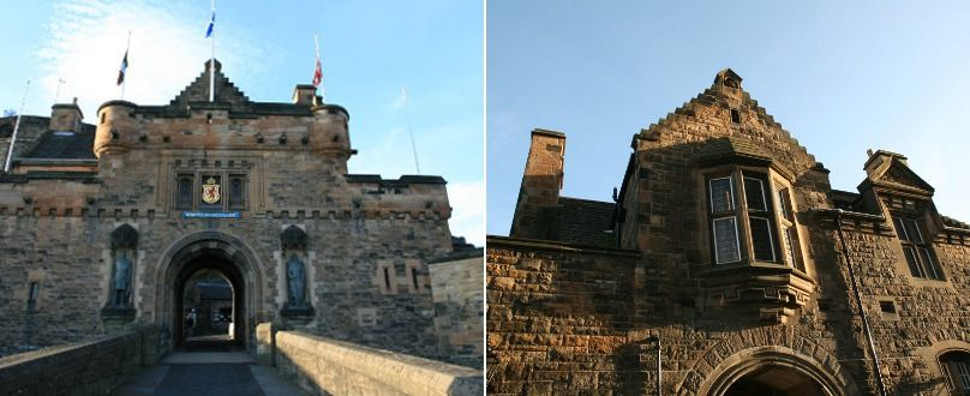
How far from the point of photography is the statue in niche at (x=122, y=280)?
71.2 ft

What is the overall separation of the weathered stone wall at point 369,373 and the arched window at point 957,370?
952 cm

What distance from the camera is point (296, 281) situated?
76.5 ft

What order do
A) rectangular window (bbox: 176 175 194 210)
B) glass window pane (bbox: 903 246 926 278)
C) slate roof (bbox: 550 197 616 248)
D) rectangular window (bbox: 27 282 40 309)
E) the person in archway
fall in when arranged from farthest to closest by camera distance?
1. the person in archway
2. rectangular window (bbox: 176 175 194 210)
3. rectangular window (bbox: 27 282 40 309)
4. slate roof (bbox: 550 197 616 248)
5. glass window pane (bbox: 903 246 926 278)

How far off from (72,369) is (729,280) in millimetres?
9384

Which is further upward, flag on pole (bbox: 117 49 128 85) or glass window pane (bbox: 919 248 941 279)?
flag on pole (bbox: 117 49 128 85)

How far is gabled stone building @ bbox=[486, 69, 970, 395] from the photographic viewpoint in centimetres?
970

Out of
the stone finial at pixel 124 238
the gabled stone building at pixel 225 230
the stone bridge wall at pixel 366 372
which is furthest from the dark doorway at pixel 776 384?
the stone finial at pixel 124 238

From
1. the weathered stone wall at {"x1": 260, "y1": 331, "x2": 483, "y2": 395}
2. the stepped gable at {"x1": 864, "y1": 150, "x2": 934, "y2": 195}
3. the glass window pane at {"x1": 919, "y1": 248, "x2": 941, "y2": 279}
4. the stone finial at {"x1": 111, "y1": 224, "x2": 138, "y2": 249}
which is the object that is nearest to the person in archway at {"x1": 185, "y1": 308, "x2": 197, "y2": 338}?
the stone finial at {"x1": 111, "y1": 224, "x2": 138, "y2": 249}

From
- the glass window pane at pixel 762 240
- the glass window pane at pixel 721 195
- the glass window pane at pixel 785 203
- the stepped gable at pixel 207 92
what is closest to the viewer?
the glass window pane at pixel 762 240

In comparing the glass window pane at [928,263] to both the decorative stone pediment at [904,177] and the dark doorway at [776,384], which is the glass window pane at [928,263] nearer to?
the decorative stone pediment at [904,177]

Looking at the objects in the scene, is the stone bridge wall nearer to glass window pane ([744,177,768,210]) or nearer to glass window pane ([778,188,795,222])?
glass window pane ([744,177,768,210])

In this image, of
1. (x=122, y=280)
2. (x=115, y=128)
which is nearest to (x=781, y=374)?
(x=122, y=280)

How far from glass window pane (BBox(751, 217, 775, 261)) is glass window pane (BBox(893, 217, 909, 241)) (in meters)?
3.77

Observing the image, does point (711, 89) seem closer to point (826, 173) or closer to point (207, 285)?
point (826, 173)
